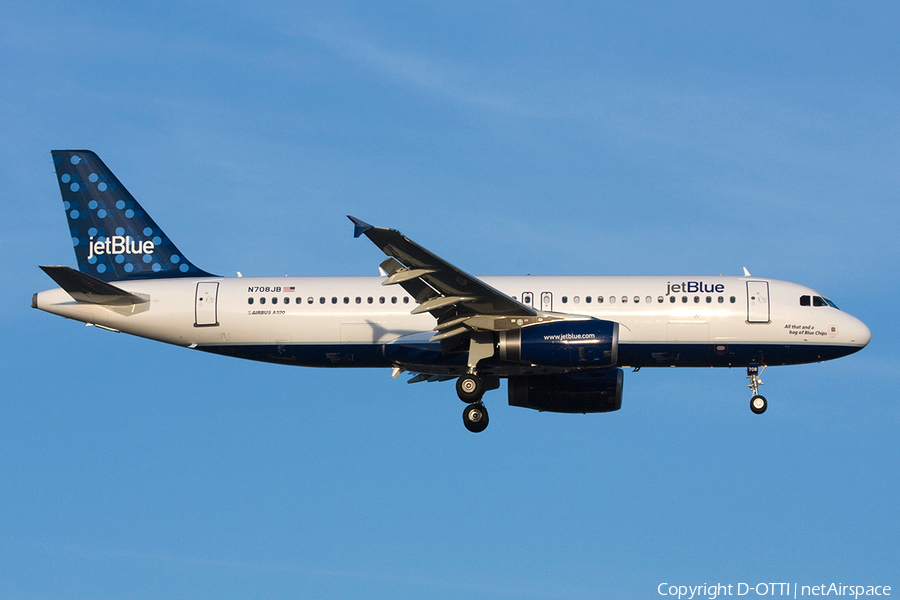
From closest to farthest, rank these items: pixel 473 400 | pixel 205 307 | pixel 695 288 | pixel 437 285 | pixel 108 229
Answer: pixel 437 285, pixel 473 400, pixel 695 288, pixel 205 307, pixel 108 229

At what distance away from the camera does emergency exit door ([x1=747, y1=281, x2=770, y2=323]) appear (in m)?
34.6

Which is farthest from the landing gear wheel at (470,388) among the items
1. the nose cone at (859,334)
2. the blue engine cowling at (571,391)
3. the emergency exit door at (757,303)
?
the nose cone at (859,334)

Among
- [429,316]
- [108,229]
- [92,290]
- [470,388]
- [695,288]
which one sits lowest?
[470,388]

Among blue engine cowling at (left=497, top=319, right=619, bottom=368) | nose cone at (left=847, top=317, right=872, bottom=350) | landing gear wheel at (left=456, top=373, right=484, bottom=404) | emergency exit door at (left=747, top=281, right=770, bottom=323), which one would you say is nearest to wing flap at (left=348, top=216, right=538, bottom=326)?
blue engine cowling at (left=497, top=319, right=619, bottom=368)

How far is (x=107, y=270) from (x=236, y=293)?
5.37m

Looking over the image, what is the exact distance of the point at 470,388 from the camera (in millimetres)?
33812

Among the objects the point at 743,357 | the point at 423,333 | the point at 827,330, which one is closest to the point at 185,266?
the point at 423,333

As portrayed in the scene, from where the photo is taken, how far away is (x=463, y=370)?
112ft

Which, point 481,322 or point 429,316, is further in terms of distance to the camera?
point 429,316

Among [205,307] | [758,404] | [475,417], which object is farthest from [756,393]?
[205,307]

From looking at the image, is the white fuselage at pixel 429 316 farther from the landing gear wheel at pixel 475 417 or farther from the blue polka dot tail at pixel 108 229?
the landing gear wheel at pixel 475 417

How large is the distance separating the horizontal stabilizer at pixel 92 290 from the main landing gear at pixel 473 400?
35.9 ft

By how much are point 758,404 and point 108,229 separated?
74.6ft

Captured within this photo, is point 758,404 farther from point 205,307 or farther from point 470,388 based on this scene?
point 205,307
